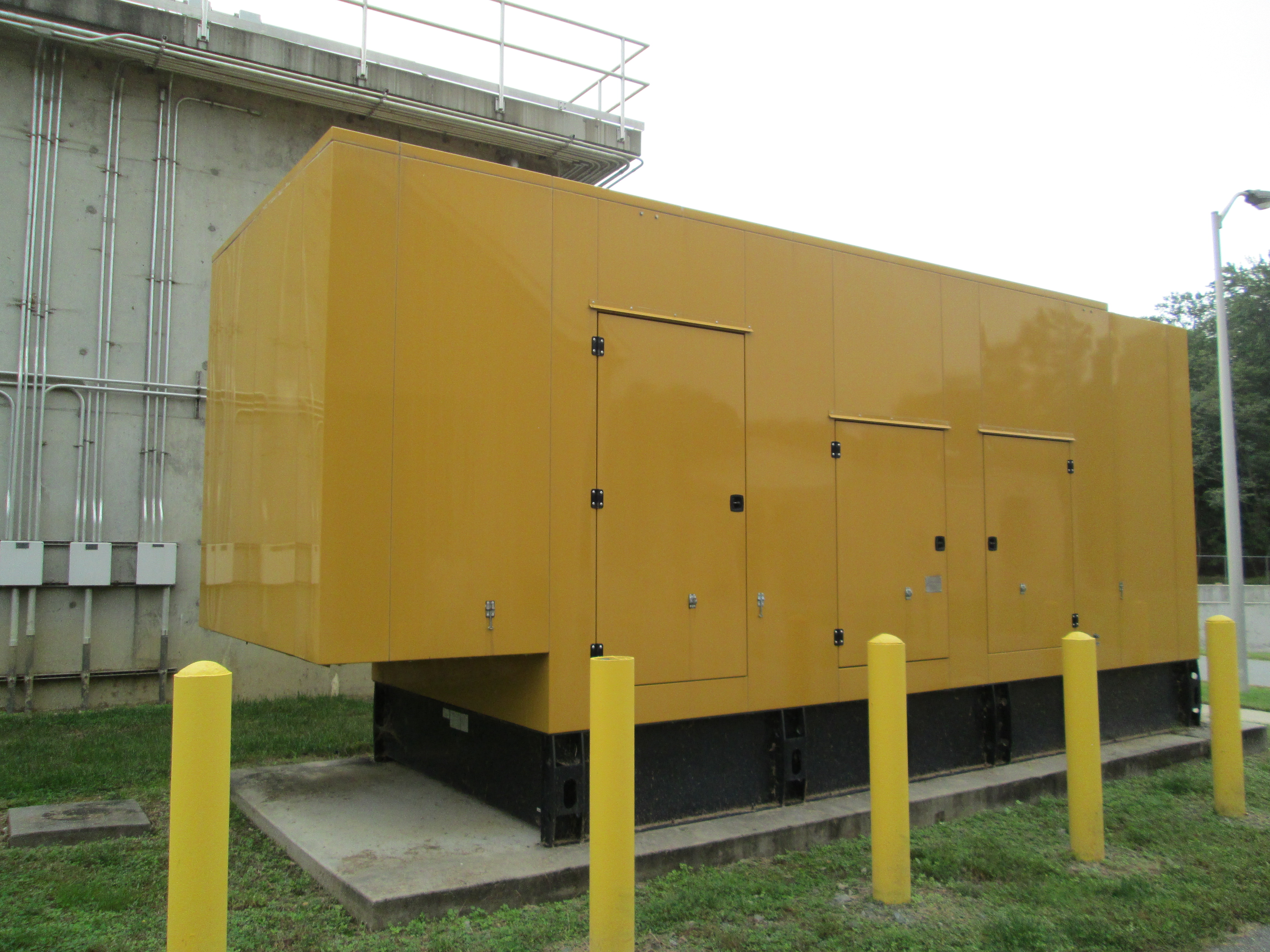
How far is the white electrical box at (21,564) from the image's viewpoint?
848 cm

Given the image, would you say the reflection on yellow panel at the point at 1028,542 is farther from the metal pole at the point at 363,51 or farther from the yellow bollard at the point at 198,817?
the metal pole at the point at 363,51

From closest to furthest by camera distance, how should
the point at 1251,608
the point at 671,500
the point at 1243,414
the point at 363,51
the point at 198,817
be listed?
the point at 198,817
the point at 671,500
the point at 363,51
the point at 1251,608
the point at 1243,414

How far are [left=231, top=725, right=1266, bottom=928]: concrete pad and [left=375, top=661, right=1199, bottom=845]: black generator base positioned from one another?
10cm

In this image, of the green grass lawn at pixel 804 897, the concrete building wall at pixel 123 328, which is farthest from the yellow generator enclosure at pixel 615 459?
the concrete building wall at pixel 123 328

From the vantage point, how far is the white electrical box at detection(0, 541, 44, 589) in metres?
8.48

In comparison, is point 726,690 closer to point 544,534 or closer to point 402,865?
point 544,534

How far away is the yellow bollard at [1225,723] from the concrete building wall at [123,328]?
832 cm

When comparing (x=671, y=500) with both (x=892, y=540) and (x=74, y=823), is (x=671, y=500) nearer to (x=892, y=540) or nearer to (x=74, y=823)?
(x=892, y=540)

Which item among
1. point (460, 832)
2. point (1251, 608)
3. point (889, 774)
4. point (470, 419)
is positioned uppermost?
point (470, 419)

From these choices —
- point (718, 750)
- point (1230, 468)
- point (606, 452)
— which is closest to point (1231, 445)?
point (1230, 468)

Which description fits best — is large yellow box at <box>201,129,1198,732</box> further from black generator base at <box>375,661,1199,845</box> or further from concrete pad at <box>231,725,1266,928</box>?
concrete pad at <box>231,725,1266,928</box>

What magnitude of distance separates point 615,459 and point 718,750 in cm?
178

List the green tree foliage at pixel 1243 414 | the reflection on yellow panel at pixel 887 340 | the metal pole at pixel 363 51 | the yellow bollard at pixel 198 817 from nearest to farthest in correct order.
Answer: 1. the yellow bollard at pixel 198 817
2. the reflection on yellow panel at pixel 887 340
3. the metal pole at pixel 363 51
4. the green tree foliage at pixel 1243 414

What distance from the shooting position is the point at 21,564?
28.0ft
